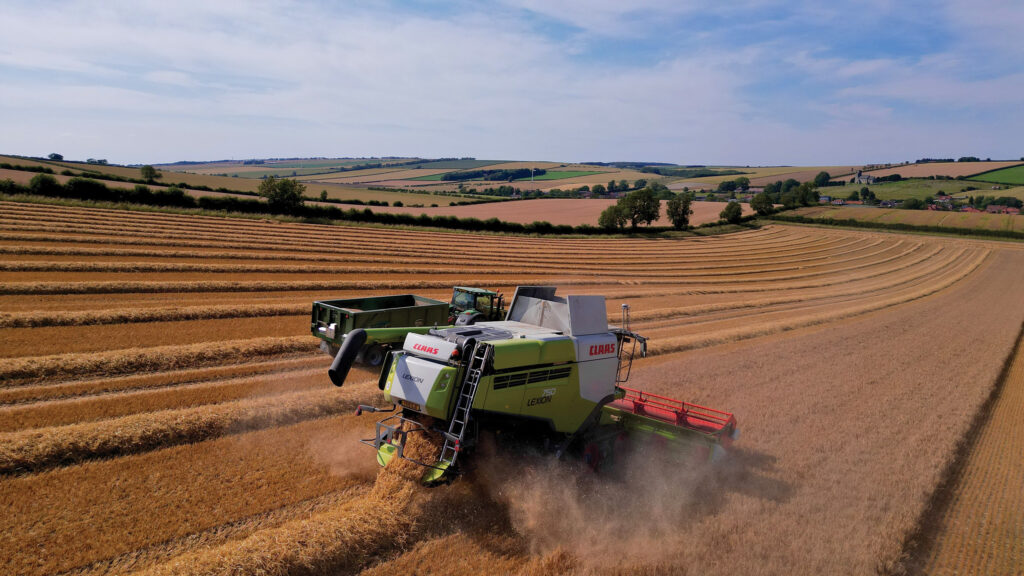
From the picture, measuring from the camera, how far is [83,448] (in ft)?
26.9

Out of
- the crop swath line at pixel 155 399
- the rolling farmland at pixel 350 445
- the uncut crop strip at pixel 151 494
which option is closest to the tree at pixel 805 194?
the rolling farmland at pixel 350 445

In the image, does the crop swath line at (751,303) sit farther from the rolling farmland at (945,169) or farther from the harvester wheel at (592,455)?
the rolling farmland at (945,169)

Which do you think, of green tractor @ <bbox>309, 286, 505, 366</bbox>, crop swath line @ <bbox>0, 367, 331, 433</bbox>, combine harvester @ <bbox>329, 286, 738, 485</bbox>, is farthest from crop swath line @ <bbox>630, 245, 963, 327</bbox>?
crop swath line @ <bbox>0, 367, 331, 433</bbox>

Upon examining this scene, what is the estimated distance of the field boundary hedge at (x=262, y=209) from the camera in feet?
132

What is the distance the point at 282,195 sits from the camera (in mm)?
48812

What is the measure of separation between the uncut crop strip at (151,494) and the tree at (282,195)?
43840mm

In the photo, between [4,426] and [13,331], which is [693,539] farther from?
[13,331]

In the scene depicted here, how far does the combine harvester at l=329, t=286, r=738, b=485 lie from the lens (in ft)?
23.8

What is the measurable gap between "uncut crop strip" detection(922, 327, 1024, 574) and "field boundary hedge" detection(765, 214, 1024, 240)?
3003 inches

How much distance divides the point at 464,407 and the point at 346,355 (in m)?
1.92

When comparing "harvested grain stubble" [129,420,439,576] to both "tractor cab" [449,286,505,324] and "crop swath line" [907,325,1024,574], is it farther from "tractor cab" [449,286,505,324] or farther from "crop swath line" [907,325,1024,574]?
"tractor cab" [449,286,505,324]

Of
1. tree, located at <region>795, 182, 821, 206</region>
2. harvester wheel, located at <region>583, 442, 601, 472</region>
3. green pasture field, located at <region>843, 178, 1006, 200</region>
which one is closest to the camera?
harvester wheel, located at <region>583, 442, 601, 472</region>

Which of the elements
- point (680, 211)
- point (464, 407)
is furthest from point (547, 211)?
point (464, 407)

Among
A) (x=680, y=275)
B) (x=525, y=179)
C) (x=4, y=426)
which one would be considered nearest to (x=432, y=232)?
(x=680, y=275)
